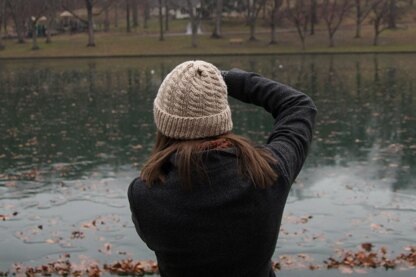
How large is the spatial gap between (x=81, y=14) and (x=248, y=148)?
87.5 metres

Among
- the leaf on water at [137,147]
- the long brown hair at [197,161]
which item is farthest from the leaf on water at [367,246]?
the leaf on water at [137,147]

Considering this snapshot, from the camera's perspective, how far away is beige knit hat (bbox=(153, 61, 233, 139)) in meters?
2.19

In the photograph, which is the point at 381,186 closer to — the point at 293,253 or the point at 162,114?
the point at 293,253

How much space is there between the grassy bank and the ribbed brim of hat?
156 ft

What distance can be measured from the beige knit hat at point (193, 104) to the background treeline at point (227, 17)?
5116cm

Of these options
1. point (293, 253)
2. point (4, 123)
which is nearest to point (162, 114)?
point (293, 253)

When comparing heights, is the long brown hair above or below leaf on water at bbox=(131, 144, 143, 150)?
above

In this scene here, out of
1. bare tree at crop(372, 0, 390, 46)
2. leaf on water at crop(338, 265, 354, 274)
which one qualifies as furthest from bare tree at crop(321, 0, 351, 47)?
leaf on water at crop(338, 265, 354, 274)

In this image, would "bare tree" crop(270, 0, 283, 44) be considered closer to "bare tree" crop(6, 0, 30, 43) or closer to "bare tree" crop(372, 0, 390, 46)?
"bare tree" crop(372, 0, 390, 46)

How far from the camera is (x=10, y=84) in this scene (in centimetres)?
2939

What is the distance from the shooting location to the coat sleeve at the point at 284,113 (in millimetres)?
2377

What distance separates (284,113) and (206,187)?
595 mm

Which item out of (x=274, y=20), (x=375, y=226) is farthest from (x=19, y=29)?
(x=375, y=226)

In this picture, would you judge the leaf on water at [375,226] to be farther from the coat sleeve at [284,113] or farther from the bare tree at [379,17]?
the bare tree at [379,17]
